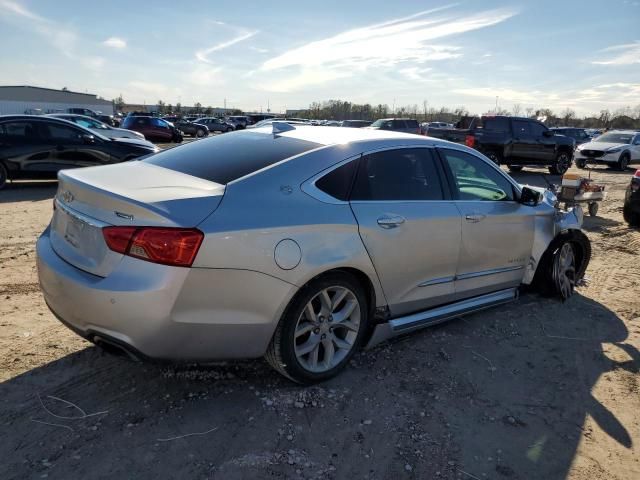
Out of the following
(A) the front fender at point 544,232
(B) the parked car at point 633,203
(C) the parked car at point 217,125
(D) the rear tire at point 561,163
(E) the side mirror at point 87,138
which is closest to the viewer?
(A) the front fender at point 544,232

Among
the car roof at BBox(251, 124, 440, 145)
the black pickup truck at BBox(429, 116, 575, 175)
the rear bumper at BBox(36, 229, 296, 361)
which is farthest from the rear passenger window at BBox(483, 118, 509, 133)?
the rear bumper at BBox(36, 229, 296, 361)

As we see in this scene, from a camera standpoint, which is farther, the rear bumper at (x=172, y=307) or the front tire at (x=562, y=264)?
the front tire at (x=562, y=264)

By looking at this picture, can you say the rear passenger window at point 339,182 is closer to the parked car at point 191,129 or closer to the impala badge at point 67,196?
the impala badge at point 67,196

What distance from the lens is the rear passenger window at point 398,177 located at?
3.41 metres

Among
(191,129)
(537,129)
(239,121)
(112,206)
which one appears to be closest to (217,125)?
(239,121)

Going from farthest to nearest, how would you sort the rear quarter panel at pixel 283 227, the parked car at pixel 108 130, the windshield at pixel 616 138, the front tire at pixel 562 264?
the windshield at pixel 616 138 → the parked car at pixel 108 130 → the front tire at pixel 562 264 → the rear quarter panel at pixel 283 227

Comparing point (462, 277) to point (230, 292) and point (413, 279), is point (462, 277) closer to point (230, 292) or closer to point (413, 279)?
point (413, 279)

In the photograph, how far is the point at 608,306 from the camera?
5.12 metres

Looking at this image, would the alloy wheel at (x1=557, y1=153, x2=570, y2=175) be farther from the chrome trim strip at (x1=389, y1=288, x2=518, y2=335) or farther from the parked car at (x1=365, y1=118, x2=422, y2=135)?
the chrome trim strip at (x1=389, y1=288, x2=518, y2=335)

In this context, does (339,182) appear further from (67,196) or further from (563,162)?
(563,162)

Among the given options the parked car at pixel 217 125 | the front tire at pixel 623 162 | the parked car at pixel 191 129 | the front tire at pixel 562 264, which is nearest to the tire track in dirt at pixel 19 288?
the front tire at pixel 562 264

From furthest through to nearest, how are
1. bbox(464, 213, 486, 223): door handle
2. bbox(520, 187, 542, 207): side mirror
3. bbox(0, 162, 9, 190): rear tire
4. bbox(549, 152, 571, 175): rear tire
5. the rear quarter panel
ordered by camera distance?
bbox(549, 152, 571, 175): rear tire → bbox(0, 162, 9, 190): rear tire → bbox(520, 187, 542, 207): side mirror → bbox(464, 213, 486, 223): door handle → the rear quarter panel

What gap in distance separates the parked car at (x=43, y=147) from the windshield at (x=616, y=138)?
68.4 feet

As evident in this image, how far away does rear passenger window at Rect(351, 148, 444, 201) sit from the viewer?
3.41m
